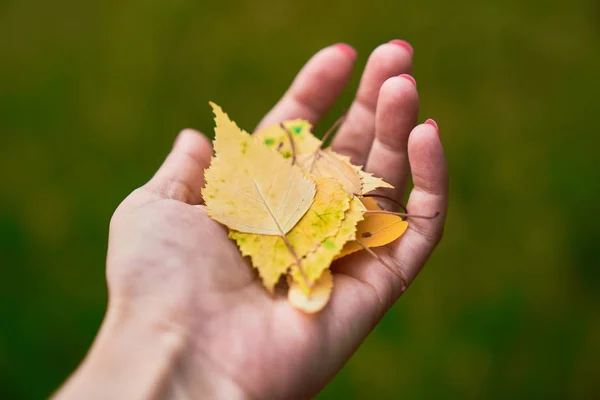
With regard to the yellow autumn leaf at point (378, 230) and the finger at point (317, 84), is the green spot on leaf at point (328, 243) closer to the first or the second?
the yellow autumn leaf at point (378, 230)

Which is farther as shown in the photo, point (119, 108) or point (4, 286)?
point (119, 108)

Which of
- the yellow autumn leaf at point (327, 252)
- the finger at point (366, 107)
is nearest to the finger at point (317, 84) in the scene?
the finger at point (366, 107)

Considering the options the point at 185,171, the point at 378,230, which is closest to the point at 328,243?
the point at 378,230

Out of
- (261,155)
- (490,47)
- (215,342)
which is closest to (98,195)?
(261,155)

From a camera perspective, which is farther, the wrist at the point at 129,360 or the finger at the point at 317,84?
the finger at the point at 317,84

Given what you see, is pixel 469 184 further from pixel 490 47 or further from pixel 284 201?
pixel 284 201

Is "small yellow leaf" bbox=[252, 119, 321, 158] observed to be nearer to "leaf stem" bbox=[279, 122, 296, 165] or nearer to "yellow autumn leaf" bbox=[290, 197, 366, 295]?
"leaf stem" bbox=[279, 122, 296, 165]

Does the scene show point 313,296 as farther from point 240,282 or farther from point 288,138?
point 288,138

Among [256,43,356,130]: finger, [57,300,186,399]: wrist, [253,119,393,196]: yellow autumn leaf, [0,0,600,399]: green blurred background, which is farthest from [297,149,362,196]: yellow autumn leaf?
[0,0,600,399]: green blurred background

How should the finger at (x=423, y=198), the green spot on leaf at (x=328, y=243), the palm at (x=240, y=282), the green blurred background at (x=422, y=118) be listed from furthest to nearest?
the green blurred background at (x=422, y=118)
the finger at (x=423, y=198)
the green spot on leaf at (x=328, y=243)
the palm at (x=240, y=282)
